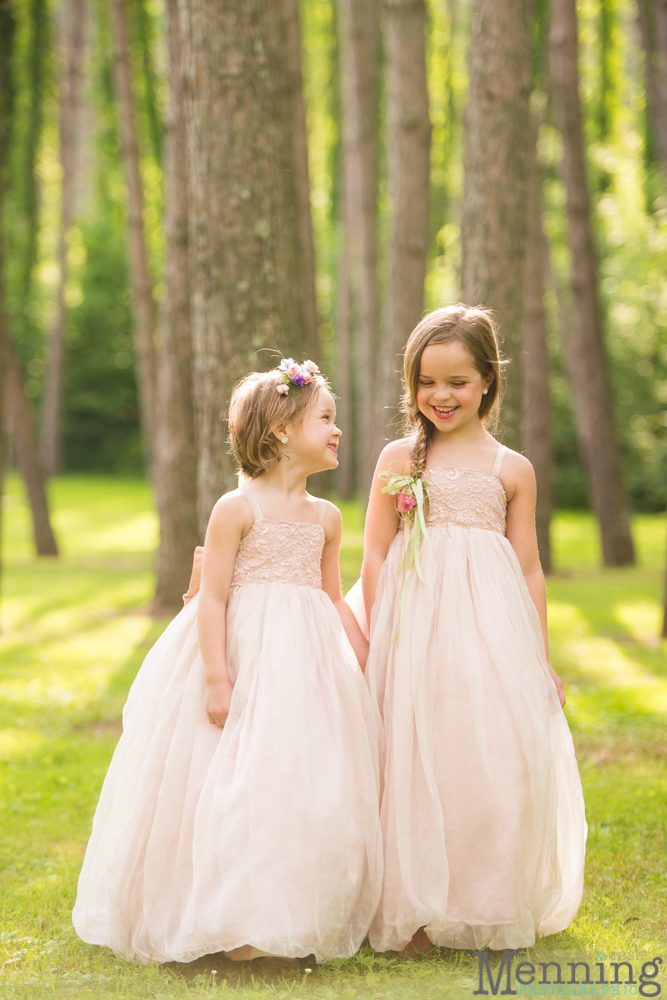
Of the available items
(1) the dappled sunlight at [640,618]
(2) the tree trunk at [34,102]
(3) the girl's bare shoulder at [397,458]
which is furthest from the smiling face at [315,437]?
(2) the tree trunk at [34,102]

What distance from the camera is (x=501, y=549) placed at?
9.87 feet

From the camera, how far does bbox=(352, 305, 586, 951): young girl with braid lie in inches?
109

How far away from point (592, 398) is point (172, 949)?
1056cm

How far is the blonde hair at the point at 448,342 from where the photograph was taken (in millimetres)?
2980

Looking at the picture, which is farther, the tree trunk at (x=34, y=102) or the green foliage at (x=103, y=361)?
the green foliage at (x=103, y=361)

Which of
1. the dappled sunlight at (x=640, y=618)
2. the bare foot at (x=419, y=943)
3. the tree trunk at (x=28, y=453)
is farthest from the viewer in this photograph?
the tree trunk at (x=28, y=453)

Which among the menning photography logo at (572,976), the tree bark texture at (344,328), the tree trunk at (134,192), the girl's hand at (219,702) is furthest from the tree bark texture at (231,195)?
the tree bark texture at (344,328)

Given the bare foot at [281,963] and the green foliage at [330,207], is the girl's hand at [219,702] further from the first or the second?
the green foliage at [330,207]

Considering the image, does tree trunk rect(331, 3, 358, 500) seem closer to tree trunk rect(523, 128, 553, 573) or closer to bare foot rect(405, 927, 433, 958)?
tree trunk rect(523, 128, 553, 573)

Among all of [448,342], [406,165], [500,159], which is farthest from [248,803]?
[406,165]

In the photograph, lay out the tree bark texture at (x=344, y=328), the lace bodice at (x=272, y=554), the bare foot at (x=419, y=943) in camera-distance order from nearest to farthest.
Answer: the bare foot at (x=419, y=943) < the lace bodice at (x=272, y=554) < the tree bark texture at (x=344, y=328)

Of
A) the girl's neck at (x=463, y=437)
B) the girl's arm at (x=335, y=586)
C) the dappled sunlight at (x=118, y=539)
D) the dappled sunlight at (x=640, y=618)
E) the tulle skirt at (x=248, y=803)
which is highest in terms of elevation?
the girl's neck at (x=463, y=437)

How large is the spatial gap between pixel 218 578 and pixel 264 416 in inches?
21.3

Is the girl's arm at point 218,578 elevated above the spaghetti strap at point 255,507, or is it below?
below
